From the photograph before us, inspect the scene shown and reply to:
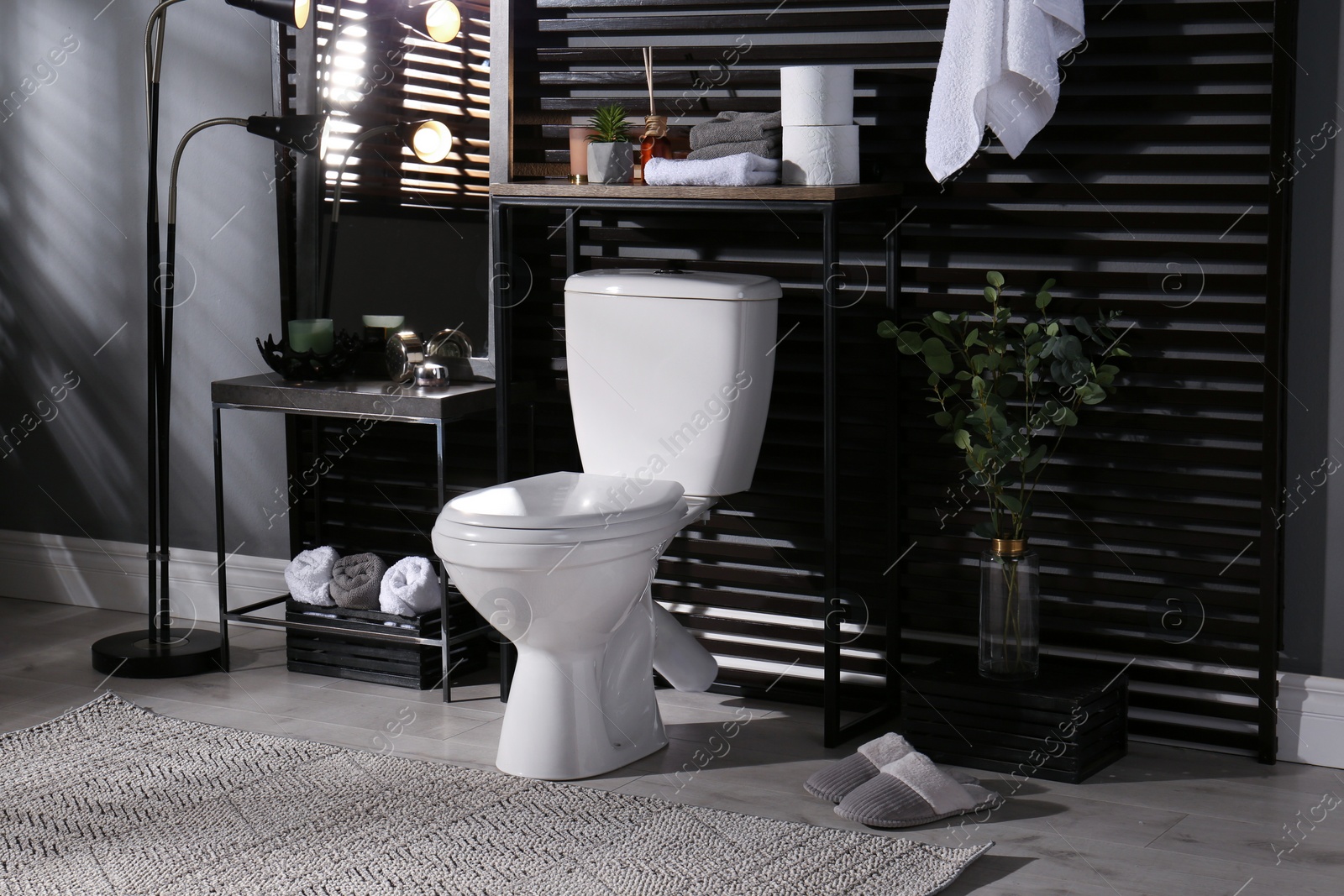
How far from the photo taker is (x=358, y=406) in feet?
9.45

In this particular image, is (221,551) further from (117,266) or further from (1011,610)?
(1011,610)

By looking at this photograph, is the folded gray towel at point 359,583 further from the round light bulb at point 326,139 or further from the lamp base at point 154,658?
the round light bulb at point 326,139

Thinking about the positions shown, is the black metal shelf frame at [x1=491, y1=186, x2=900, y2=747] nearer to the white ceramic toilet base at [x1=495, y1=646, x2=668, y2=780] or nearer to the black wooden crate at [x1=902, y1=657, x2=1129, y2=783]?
the black wooden crate at [x1=902, y1=657, x2=1129, y2=783]

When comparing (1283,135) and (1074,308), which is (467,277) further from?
(1283,135)

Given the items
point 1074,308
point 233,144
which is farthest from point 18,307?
point 1074,308

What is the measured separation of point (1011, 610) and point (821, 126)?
36.9 inches

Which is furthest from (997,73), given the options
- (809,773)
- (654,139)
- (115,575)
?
(115,575)

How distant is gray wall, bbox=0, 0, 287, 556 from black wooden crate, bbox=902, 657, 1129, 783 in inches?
68.0

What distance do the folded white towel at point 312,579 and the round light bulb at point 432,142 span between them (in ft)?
3.03

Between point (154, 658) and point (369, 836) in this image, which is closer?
point (369, 836)

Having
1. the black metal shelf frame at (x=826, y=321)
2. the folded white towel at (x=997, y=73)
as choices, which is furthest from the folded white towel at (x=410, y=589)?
the folded white towel at (x=997, y=73)

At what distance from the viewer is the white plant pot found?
269 centimetres

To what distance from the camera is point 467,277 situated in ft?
10.2

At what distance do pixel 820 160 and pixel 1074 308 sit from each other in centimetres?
56
